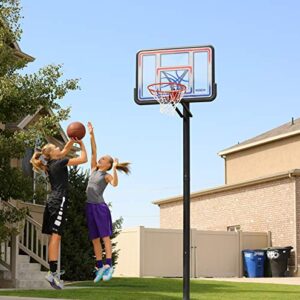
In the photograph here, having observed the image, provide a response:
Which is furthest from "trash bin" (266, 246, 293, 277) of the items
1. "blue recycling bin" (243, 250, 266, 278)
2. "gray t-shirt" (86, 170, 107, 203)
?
"gray t-shirt" (86, 170, 107, 203)

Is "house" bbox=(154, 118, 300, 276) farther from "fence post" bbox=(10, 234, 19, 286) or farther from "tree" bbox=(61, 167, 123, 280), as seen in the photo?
"fence post" bbox=(10, 234, 19, 286)

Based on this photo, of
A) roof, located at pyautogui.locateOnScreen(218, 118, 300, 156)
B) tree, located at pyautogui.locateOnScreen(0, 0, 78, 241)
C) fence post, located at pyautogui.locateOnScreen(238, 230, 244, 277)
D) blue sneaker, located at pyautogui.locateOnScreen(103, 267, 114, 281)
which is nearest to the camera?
blue sneaker, located at pyautogui.locateOnScreen(103, 267, 114, 281)

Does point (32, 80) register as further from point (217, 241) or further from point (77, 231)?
point (217, 241)

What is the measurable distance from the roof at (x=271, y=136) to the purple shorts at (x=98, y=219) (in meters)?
35.2

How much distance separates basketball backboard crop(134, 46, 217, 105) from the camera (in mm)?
11078

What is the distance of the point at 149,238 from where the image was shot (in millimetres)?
37125

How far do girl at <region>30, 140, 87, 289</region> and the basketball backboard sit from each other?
8.80 feet

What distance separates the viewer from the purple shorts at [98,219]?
8.61 m

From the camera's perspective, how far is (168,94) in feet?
37.2

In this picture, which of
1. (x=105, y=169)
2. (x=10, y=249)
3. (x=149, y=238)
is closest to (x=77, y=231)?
(x=10, y=249)

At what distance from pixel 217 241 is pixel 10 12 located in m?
21.2

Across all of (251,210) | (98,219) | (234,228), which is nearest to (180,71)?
(98,219)

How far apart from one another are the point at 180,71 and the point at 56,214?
3.43m

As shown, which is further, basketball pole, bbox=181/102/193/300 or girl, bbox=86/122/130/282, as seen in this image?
basketball pole, bbox=181/102/193/300
